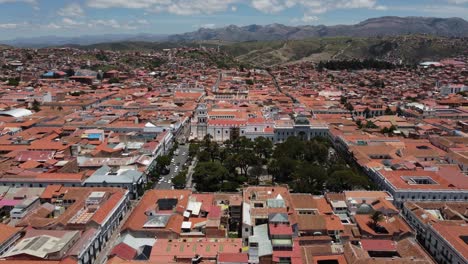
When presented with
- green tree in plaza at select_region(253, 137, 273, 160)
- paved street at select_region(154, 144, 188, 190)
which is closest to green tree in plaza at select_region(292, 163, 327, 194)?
green tree in plaza at select_region(253, 137, 273, 160)

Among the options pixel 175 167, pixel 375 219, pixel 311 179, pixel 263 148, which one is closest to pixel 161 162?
pixel 175 167

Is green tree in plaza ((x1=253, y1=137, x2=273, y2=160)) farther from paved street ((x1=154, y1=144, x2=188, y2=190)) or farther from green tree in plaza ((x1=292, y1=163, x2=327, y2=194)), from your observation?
green tree in plaza ((x1=292, y1=163, x2=327, y2=194))

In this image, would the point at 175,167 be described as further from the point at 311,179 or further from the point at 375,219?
the point at 375,219

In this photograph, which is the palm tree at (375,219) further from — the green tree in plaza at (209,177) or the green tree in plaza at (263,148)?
the green tree in plaza at (263,148)

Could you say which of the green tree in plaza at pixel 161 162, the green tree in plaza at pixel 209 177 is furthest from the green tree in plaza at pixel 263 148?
the green tree in plaza at pixel 161 162

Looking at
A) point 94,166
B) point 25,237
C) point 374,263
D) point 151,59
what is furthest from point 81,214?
point 151,59

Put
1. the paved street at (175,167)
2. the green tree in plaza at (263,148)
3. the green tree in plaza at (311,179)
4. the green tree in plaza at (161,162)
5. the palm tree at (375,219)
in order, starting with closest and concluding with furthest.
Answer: the palm tree at (375,219), the green tree in plaza at (311,179), the paved street at (175,167), the green tree in plaza at (161,162), the green tree in plaza at (263,148)

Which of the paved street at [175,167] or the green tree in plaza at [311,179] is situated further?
the paved street at [175,167]

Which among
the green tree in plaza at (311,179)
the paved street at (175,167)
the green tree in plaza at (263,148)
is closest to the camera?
the green tree in plaza at (311,179)

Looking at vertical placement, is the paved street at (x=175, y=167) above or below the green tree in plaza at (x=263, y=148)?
below

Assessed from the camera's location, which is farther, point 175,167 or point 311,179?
point 175,167
